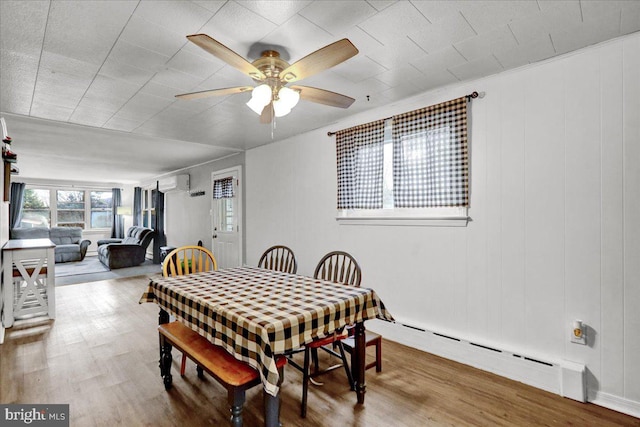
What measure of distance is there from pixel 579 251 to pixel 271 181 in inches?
137

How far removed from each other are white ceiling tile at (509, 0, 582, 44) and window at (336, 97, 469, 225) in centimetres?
69

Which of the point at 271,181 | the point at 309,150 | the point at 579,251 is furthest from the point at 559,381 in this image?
the point at 271,181

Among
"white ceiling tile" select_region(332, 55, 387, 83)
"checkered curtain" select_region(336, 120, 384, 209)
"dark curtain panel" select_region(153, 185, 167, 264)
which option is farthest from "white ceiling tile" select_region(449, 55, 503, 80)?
"dark curtain panel" select_region(153, 185, 167, 264)

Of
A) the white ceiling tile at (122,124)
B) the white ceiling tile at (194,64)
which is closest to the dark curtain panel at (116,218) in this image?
the white ceiling tile at (122,124)

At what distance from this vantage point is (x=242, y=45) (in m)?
1.90

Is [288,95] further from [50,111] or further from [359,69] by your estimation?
[50,111]

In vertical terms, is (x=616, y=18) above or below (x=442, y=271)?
above

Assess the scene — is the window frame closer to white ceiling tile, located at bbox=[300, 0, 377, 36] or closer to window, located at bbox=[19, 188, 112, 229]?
window, located at bbox=[19, 188, 112, 229]

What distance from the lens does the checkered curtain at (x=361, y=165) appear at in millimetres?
3096

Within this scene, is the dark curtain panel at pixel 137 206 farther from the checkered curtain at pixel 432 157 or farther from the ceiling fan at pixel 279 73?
the checkered curtain at pixel 432 157

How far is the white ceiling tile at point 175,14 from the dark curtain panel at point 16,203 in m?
9.27

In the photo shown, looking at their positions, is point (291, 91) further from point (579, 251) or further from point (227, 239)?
point (227, 239)

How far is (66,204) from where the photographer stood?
363 inches

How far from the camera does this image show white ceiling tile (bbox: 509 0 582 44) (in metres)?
1.59
